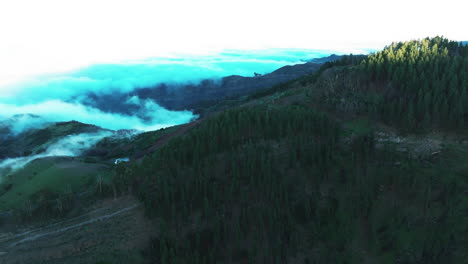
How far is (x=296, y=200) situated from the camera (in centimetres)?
2373

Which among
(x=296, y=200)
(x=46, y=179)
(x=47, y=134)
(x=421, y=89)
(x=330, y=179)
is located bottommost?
(x=47, y=134)

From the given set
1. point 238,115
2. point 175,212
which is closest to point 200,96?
point 238,115

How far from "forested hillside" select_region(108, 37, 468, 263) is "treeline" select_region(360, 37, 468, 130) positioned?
111 mm

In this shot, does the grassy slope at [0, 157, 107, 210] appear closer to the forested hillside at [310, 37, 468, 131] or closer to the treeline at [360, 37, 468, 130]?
the forested hillside at [310, 37, 468, 131]

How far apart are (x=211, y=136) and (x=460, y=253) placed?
2227 cm

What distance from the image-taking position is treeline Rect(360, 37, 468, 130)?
28.7 metres

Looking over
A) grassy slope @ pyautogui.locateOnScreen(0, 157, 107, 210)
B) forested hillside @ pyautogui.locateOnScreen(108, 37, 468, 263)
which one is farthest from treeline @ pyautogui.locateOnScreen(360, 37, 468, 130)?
grassy slope @ pyautogui.locateOnScreen(0, 157, 107, 210)

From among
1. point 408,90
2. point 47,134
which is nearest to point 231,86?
point 47,134

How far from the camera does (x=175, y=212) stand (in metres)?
23.8

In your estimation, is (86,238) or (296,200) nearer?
(86,238)

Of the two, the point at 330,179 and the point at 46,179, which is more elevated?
the point at 330,179

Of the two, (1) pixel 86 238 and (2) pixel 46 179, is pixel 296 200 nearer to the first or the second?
(1) pixel 86 238

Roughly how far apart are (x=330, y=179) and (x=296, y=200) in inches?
147

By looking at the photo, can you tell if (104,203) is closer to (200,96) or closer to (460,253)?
(460,253)
